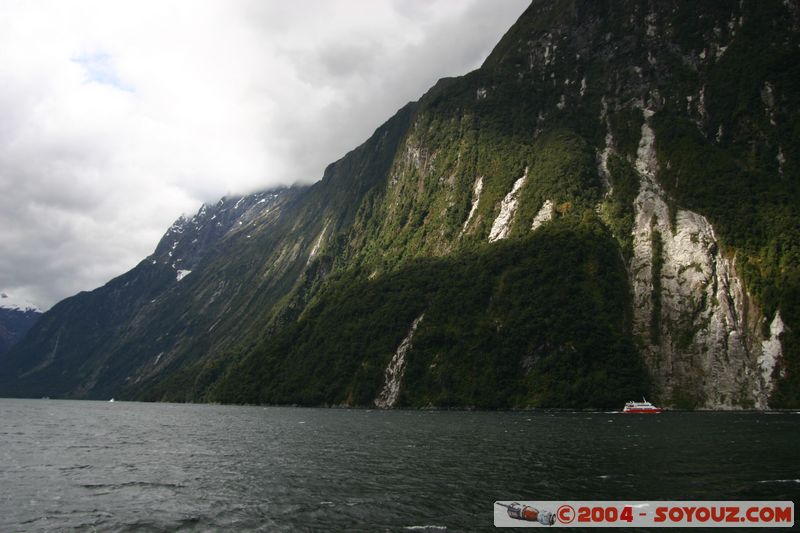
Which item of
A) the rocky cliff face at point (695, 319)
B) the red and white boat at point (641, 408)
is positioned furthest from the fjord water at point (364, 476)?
the rocky cliff face at point (695, 319)

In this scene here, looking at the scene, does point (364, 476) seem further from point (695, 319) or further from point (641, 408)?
point (695, 319)

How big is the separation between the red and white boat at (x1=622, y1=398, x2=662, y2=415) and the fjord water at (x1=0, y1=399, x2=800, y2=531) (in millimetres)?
57990

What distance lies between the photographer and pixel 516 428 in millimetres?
102250

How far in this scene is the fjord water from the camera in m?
38.0

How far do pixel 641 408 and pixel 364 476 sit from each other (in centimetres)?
11818

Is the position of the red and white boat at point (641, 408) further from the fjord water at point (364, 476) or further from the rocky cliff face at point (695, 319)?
the fjord water at point (364, 476)

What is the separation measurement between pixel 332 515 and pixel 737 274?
171577 mm

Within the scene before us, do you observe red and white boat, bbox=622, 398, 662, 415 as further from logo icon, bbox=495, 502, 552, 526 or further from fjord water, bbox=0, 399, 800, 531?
logo icon, bbox=495, 502, 552, 526

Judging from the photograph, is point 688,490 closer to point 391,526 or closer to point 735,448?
point 391,526

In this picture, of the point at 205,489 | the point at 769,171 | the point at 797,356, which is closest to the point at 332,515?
the point at 205,489

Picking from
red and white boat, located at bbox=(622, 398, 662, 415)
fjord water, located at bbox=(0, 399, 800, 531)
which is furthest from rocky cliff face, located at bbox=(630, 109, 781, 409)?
fjord water, located at bbox=(0, 399, 800, 531)

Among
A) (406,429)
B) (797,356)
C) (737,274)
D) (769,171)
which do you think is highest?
(769,171)

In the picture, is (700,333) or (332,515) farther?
(700,333)

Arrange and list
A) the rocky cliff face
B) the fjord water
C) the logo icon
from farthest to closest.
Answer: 1. the rocky cliff face
2. the fjord water
3. the logo icon
